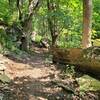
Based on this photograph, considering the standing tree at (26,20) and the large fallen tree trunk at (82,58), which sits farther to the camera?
the standing tree at (26,20)

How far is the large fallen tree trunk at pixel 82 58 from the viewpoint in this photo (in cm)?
736

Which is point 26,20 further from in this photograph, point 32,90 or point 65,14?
point 32,90

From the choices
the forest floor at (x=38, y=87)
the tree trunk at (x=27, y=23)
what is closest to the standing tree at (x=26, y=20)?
the tree trunk at (x=27, y=23)

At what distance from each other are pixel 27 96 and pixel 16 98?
34 cm

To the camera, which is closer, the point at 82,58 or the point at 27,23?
the point at 82,58

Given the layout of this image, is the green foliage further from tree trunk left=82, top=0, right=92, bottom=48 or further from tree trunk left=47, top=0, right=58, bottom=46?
tree trunk left=82, top=0, right=92, bottom=48

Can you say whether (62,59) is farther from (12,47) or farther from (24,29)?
(24,29)

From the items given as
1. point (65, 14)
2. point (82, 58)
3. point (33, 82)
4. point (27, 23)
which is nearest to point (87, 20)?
point (82, 58)

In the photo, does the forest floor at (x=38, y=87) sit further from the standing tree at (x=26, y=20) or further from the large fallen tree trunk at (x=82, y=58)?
the standing tree at (x=26, y=20)

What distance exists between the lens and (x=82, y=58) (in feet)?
26.1

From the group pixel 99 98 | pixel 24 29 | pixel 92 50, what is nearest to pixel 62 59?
pixel 92 50

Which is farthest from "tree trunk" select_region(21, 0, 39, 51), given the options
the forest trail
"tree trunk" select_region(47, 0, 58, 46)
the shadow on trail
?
the shadow on trail

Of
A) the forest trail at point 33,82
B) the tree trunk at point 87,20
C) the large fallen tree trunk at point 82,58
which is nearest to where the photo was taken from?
the forest trail at point 33,82

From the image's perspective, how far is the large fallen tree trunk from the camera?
736 cm
